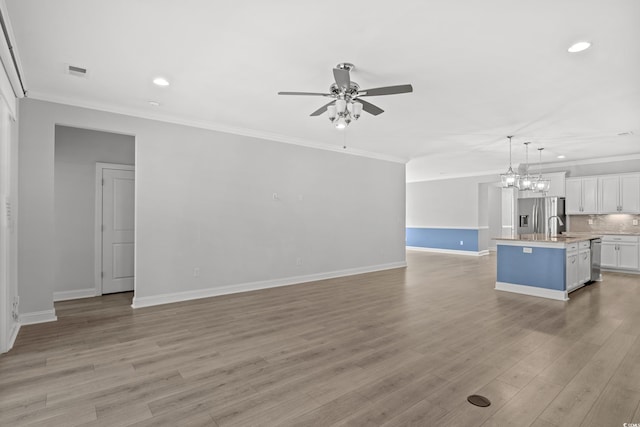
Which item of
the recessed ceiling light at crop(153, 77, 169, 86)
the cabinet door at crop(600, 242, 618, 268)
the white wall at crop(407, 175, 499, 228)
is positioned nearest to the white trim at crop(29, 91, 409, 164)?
the recessed ceiling light at crop(153, 77, 169, 86)

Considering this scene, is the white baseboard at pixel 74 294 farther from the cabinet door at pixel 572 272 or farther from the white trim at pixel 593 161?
the white trim at pixel 593 161

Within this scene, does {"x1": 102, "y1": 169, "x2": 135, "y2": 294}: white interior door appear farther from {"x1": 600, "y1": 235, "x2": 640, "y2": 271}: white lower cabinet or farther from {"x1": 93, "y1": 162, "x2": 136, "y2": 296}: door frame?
{"x1": 600, "y1": 235, "x2": 640, "y2": 271}: white lower cabinet

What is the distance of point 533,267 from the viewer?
5.34 metres

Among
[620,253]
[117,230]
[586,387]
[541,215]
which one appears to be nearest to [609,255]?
[620,253]

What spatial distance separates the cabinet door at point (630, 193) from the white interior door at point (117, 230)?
10581 millimetres

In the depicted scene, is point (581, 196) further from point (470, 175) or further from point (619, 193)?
point (470, 175)

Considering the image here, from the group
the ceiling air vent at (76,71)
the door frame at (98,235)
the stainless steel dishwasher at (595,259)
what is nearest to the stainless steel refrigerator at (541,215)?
the stainless steel dishwasher at (595,259)

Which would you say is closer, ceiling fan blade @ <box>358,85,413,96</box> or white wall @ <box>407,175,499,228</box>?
ceiling fan blade @ <box>358,85,413,96</box>

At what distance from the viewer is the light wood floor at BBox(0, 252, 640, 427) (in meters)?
2.14

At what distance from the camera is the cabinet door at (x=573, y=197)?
27.1 ft

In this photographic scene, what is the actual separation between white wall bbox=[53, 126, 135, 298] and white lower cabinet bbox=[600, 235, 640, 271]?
35.4 ft

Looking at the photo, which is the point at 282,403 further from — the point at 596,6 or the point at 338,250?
the point at 338,250

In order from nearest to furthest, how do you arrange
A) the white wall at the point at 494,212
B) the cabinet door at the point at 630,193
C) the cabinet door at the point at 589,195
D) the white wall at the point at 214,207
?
the white wall at the point at 214,207 → the cabinet door at the point at 630,193 → the cabinet door at the point at 589,195 → the white wall at the point at 494,212

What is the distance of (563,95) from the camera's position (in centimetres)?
406
